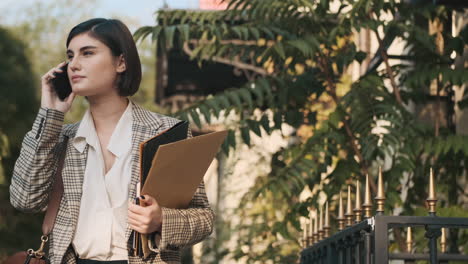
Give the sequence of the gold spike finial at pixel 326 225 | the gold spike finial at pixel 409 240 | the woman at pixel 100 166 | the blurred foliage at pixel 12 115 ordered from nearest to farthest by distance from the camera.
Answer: the woman at pixel 100 166, the gold spike finial at pixel 409 240, the gold spike finial at pixel 326 225, the blurred foliage at pixel 12 115

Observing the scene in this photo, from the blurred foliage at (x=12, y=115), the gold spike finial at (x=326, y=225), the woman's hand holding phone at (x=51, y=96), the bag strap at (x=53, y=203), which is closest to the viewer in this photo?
the bag strap at (x=53, y=203)

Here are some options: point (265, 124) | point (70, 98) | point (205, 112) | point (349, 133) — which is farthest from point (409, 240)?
point (70, 98)

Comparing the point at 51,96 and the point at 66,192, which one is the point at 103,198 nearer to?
the point at 66,192

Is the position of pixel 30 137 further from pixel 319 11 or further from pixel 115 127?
pixel 319 11

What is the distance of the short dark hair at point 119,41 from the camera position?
11.9ft

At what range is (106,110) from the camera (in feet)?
12.0

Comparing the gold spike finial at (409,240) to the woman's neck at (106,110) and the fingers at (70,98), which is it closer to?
the woman's neck at (106,110)

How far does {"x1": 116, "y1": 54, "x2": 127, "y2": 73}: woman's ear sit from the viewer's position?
366 cm

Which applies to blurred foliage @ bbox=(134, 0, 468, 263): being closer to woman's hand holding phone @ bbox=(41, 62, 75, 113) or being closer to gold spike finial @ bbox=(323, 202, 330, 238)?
gold spike finial @ bbox=(323, 202, 330, 238)

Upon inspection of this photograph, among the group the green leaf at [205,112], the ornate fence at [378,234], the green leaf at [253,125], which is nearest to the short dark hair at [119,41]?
the ornate fence at [378,234]

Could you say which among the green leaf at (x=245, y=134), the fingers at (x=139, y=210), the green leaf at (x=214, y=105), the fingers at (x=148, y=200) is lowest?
the fingers at (x=139, y=210)

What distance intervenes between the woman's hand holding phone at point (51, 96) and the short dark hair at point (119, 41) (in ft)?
0.46

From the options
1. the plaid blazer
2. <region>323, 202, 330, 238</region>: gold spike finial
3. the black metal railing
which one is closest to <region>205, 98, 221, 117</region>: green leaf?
<region>323, 202, 330, 238</region>: gold spike finial

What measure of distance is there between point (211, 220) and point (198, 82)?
33.3 ft
